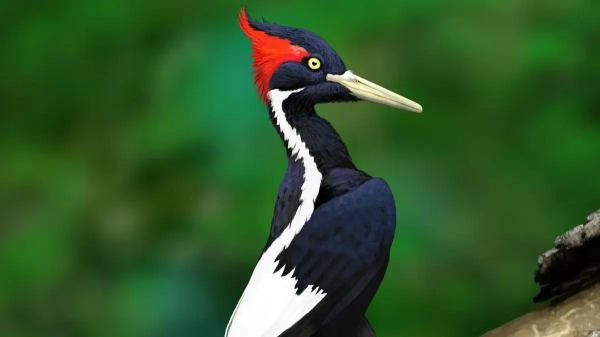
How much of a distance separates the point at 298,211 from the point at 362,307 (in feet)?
0.78

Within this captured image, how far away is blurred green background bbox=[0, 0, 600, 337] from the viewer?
2.13m

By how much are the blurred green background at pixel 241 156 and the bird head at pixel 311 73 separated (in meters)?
0.66

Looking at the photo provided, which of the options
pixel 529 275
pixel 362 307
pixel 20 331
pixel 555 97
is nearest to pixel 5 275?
pixel 20 331

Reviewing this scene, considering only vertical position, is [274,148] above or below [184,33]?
below

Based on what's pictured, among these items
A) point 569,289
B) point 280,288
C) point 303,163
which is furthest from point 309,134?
point 569,289

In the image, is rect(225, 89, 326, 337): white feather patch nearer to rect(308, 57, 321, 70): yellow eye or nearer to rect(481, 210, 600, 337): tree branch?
rect(308, 57, 321, 70): yellow eye

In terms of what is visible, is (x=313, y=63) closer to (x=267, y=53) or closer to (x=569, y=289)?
(x=267, y=53)

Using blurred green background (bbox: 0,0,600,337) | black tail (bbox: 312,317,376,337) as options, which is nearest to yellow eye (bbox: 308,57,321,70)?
black tail (bbox: 312,317,376,337)

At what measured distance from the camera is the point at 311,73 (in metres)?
1.48

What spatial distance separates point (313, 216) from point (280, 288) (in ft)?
0.53

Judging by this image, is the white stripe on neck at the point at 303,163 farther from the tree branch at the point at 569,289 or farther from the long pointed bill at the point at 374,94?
the tree branch at the point at 569,289

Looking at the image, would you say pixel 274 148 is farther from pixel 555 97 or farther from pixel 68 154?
pixel 555 97

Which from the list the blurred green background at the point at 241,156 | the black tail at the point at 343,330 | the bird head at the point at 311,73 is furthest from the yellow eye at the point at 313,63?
the blurred green background at the point at 241,156

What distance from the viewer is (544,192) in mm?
2164
